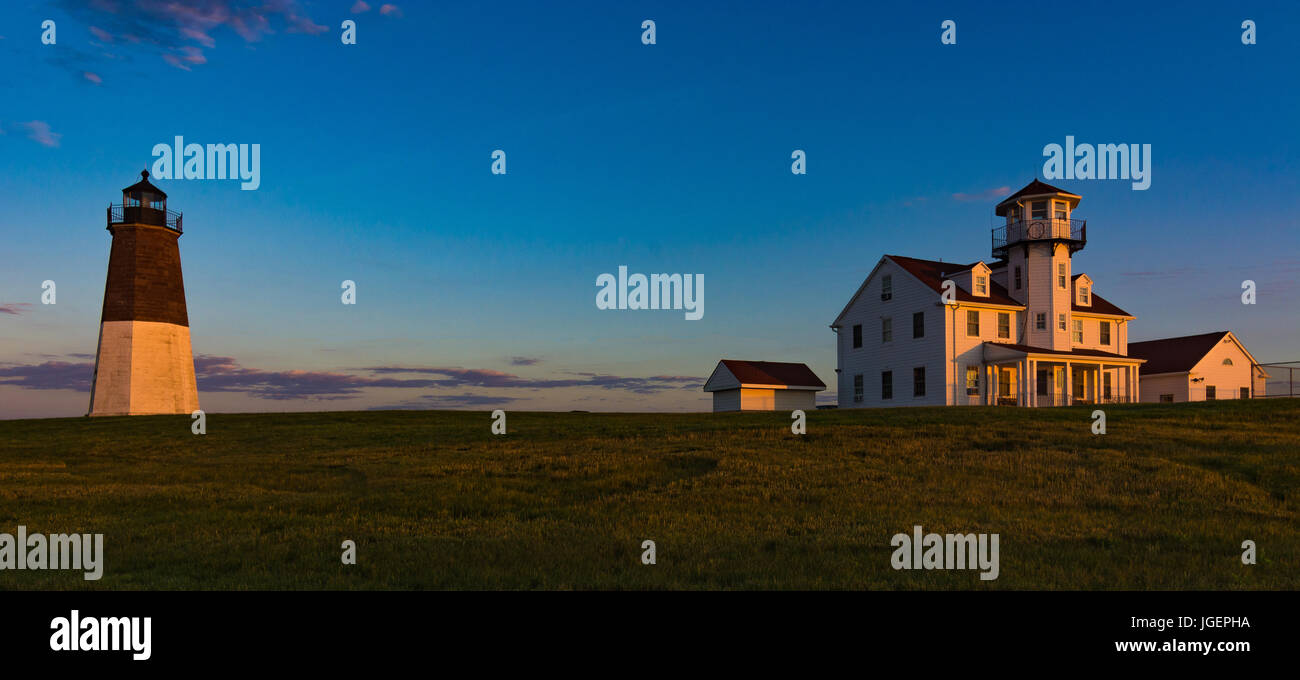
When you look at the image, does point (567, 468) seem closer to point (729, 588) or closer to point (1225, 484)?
point (729, 588)

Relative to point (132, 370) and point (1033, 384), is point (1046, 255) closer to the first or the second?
point (1033, 384)

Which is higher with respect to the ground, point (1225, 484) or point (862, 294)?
point (862, 294)

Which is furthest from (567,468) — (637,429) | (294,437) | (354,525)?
(294,437)

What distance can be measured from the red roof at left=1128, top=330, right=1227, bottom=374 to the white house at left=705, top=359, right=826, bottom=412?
24.6 m

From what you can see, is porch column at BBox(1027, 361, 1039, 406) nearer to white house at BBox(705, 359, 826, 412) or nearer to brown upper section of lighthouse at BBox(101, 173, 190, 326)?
white house at BBox(705, 359, 826, 412)

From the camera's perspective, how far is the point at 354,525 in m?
16.2

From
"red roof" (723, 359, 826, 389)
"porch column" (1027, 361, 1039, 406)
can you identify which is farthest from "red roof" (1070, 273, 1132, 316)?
"red roof" (723, 359, 826, 389)

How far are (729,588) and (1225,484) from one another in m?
15.7

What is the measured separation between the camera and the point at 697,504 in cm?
1825

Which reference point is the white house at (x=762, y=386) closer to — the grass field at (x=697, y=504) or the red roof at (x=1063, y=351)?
the red roof at (x=1063, y=351)

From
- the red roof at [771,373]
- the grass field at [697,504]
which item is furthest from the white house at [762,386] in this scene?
the grass field at [697,504]

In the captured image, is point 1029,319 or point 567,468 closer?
point 567,468

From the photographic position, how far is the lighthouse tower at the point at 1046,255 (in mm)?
49031
